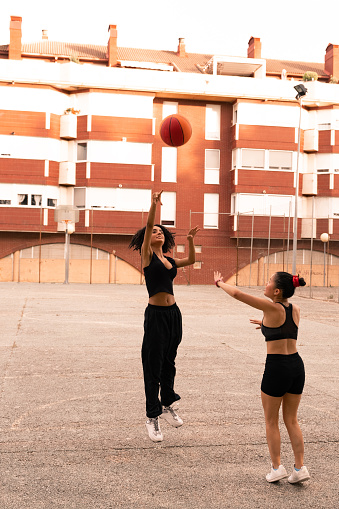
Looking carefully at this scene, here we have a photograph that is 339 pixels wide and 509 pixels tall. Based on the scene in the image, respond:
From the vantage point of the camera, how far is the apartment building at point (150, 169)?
43.6 metres

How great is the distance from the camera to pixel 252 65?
50125 mm

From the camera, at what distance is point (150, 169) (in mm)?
44750

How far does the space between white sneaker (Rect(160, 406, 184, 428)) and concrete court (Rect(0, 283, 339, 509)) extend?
0.20 ft

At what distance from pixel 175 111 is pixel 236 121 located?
4.24 m

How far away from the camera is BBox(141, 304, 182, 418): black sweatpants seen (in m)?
5.85

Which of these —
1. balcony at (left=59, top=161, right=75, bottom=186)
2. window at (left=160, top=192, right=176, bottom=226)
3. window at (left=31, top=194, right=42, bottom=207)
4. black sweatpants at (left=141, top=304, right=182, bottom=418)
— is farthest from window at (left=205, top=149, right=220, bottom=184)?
black sweatpants at (left=141, top=304, right=182, bottom=418)

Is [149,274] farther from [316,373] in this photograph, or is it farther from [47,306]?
[47,306]

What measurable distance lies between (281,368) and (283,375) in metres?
0.05

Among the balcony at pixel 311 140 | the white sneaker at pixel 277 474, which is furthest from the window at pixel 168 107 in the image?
the white sneaker at pixel 277 474

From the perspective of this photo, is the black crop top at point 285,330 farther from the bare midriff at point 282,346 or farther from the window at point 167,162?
the window at point 167,162

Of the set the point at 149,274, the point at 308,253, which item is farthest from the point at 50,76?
the point at 149,274

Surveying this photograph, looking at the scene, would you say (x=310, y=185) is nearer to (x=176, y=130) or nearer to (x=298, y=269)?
(x=298, y=269)

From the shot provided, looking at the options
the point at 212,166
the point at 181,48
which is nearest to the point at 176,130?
the point at 212,166

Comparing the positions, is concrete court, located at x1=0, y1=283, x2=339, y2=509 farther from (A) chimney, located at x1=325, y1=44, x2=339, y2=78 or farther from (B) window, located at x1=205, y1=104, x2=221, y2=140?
(A) chimney, located at x1=325, y1=44, x2=339, y2=78
